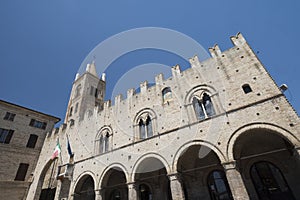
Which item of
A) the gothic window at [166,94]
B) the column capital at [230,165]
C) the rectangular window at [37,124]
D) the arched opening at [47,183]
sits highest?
the rectangular window at [37,124]

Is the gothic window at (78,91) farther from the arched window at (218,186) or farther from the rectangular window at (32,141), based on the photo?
the arched window at (218,186)

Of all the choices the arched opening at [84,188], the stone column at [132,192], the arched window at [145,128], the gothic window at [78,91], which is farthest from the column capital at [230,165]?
the gothic window at [78,91]

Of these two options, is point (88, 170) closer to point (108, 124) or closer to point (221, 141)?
point (108, 124)

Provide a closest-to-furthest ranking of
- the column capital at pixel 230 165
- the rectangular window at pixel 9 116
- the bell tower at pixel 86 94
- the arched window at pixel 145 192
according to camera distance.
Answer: the column capital at pixel 230 165
the arched window at pixel 145 192
the rectangular window at pixel 9 116
the bell tower at pixel 86 94

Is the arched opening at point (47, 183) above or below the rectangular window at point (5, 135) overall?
below

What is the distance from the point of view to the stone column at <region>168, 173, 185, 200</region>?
7.97m

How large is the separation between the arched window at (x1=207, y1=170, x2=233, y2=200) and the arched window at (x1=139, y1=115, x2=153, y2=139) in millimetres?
4502

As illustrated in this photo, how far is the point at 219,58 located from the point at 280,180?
24.1 ft

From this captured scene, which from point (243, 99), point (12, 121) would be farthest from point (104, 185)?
point (12, 121)

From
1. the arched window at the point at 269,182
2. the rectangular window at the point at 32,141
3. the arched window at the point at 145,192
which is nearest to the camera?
the arched window at the point at 269,182

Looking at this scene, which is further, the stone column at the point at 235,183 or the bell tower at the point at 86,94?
the bell tower at the point at 86,94

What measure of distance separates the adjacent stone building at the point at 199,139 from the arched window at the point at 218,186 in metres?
0.05

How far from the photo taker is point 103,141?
13461 millimetres

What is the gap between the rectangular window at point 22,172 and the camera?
1641 centimetres
